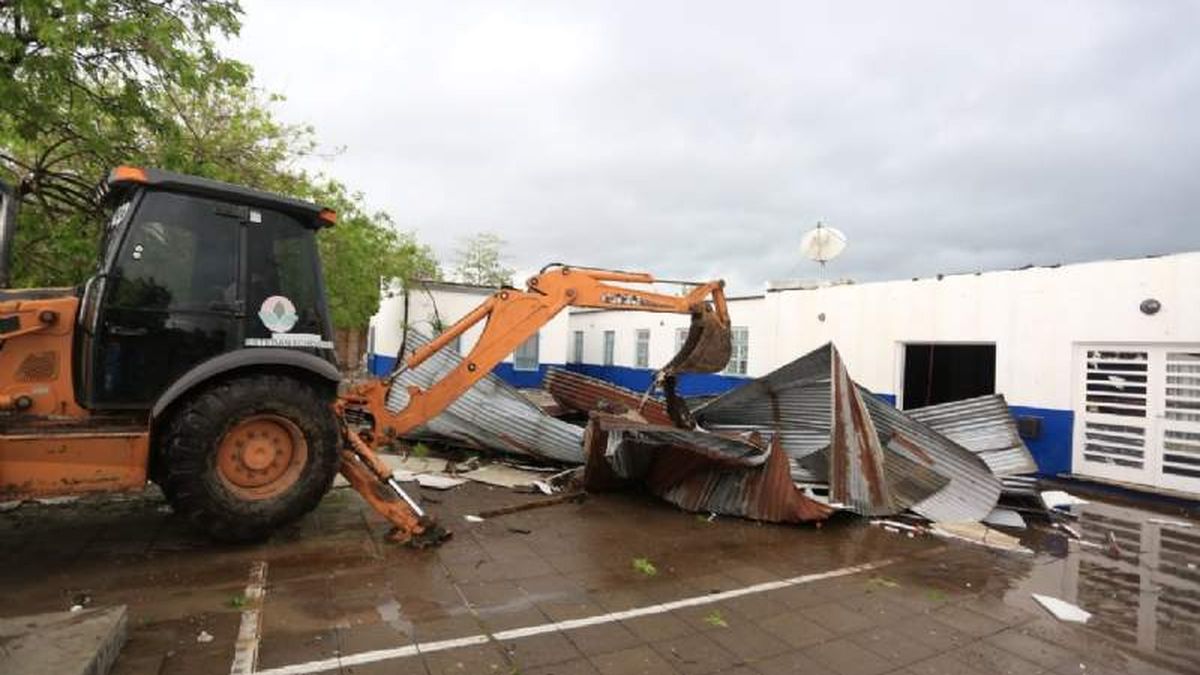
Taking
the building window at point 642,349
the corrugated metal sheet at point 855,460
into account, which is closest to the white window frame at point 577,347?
the building window at point 642,349

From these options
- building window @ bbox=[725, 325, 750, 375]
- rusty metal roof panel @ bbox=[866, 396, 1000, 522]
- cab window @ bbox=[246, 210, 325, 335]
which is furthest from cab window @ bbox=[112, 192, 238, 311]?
building window @ bbox=[725, 325, 750, 375]

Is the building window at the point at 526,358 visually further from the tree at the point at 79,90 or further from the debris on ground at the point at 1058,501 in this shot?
the debris on ground at the point at 1058,501

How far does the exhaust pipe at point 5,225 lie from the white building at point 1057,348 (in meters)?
11.6

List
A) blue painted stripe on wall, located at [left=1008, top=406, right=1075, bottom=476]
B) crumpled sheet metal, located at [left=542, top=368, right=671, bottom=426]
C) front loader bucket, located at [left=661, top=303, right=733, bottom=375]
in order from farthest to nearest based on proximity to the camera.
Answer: blue painted stripe on wall, located at [left=1008, top=406, right=1075, bottom=476], crumpled sheet metal, located at [left=542, top=368, right=671, bottom=426], front loader bucket, located at [left=661, top=303, right=733, bottom=375]

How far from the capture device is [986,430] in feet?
27.1

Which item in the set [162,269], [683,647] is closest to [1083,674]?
[683,647]

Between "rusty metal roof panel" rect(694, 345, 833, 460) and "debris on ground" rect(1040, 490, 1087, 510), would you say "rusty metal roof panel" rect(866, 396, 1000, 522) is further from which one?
"debris on ground" rect(1040, 490, 1087, 510)

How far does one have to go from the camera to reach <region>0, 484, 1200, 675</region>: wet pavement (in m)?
3.71

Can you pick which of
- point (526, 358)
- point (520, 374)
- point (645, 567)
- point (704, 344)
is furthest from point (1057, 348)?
point (520, 374)

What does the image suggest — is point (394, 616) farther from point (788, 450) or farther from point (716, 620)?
point (788, 450)

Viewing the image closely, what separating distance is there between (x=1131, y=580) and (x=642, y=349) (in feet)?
47.6

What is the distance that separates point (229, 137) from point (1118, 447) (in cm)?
1365

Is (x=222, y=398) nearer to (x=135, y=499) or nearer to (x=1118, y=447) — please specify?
(x=135, y=499)

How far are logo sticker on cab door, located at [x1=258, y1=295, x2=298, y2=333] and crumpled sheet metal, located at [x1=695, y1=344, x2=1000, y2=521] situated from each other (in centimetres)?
515
